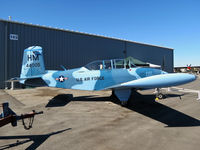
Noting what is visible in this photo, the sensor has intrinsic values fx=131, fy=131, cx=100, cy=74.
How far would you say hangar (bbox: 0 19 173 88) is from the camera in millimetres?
15609

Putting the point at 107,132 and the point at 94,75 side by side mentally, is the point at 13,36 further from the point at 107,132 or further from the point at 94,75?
the point at 107,132

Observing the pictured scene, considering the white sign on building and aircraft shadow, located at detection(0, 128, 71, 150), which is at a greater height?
the white sign on building

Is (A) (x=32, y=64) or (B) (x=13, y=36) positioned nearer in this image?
(A) (x=32, y=64)

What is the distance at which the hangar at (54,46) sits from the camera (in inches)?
615

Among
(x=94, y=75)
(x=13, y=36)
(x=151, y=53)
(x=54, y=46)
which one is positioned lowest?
(x=94, y=75)

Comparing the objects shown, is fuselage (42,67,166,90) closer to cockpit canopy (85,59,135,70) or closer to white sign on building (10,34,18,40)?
cockpit canopy (85,59,135,70)

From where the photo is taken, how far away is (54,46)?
1909 cm

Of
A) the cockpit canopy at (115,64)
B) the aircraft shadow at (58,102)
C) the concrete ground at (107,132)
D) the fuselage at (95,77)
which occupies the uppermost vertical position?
the cockpit canopy at (115,64)

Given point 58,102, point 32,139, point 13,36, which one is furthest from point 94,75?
point 13,36

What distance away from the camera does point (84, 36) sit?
22.5m

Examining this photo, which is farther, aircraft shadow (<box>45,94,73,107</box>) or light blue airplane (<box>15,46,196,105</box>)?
aircraft shadow (<box>45,94,73,107</box>)

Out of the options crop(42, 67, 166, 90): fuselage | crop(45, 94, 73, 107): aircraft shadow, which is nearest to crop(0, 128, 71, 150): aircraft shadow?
crop(45, 94, 73, 107): aircraft shadow

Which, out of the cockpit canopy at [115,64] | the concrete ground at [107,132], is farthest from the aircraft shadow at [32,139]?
the cockpit canopy at [115,64]

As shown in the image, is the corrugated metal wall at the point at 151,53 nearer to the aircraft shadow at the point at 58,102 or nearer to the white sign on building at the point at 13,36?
the white sign on building at the point at 13,36
